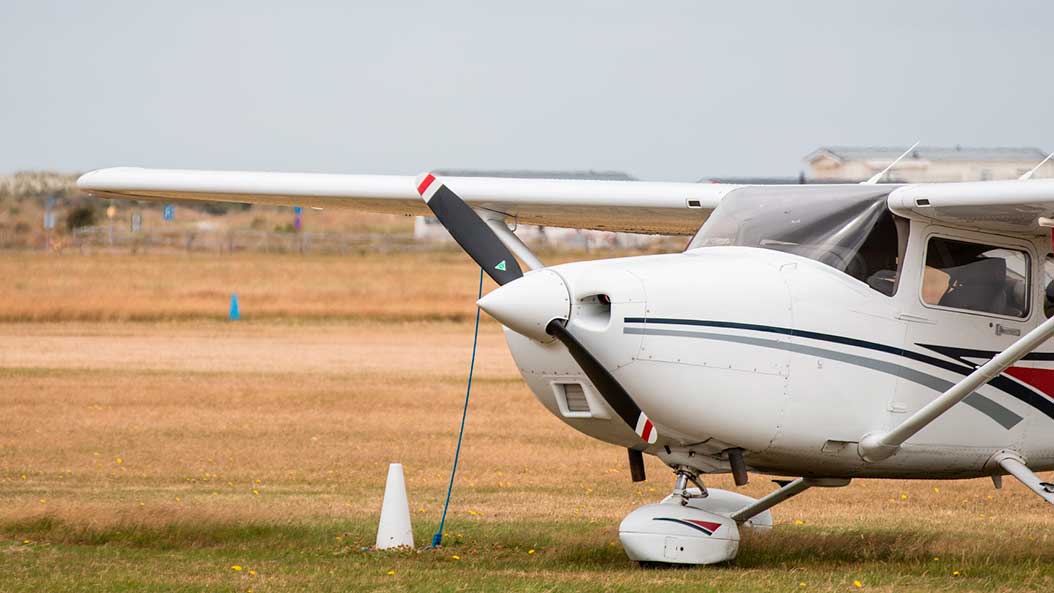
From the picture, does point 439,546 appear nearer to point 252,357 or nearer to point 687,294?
point 687,294

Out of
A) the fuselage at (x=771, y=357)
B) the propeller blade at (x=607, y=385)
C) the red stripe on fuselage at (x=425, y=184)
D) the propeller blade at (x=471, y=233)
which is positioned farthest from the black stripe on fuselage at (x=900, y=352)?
the red stripe on fuselage at (x=425, y=184)

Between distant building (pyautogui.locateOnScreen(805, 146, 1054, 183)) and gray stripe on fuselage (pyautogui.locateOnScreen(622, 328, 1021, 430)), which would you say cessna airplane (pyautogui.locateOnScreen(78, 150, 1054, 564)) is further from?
distant building (pyautogui.locateOnScreen(805, 146, 1054, 183))

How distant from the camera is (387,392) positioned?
23891 millimetres

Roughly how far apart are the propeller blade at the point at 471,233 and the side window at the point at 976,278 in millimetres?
2672

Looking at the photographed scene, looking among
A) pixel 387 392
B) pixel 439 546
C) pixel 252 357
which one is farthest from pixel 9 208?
pixel 439 546

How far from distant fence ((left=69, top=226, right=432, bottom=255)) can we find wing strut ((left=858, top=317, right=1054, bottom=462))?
206 feet

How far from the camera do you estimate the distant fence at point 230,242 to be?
74375 mm

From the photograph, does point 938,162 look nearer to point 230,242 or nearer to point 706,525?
point 230,242

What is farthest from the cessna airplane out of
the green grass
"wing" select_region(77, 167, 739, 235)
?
"wing" select_region(77, 167, 739, 235)

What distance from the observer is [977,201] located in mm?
9781

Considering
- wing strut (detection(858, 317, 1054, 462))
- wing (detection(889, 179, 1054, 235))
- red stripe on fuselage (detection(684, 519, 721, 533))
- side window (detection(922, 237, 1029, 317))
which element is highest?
wing (detection(889, 179, 1054, 235))

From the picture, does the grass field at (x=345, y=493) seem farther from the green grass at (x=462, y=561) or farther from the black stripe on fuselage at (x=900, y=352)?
the black stripe on fuselage at (x=900, y=352)

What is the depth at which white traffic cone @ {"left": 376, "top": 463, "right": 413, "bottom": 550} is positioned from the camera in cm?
1130

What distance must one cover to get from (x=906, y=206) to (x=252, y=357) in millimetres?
20324
